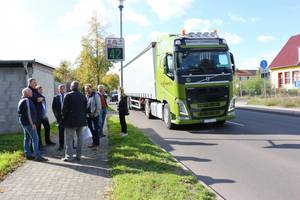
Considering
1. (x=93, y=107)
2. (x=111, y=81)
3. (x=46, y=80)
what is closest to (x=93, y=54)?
(x=111, y=81)

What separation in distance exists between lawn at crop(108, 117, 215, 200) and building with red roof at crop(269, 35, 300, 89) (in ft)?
146

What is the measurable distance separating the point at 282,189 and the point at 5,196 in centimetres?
456

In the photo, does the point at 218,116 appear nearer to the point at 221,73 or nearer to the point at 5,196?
the point at 221,73

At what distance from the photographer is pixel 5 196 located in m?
6.56

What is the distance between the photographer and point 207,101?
15.0m

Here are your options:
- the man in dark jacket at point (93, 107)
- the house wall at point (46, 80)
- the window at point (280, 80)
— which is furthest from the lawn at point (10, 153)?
the window at point (280, 80)

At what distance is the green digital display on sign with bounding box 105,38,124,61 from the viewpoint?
1608 centimetres

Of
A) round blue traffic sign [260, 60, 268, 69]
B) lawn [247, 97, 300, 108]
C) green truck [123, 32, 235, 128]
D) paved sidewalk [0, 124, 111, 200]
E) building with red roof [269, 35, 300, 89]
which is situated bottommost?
paved sidewalk [0, 124, 111, 200]

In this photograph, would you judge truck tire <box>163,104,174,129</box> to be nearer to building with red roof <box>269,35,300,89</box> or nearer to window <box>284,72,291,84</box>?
building with red roof <box>269,35,300,89</box>

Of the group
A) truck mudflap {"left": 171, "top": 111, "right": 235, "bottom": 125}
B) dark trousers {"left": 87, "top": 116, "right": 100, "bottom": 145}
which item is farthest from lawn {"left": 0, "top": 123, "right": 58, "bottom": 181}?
truck mudflap {"left": 171, "top": 111, "right": 235, "bottom": 125}

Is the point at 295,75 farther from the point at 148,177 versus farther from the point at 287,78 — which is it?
the point at 148,177

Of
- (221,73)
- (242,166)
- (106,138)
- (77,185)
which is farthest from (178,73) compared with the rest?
(77,185)

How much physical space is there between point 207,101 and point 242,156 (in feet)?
17.4

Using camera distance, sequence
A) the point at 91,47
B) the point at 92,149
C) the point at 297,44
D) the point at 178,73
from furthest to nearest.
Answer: the point at 297,44
the point at 91,47
the point at 178,73
the point at 92,149
